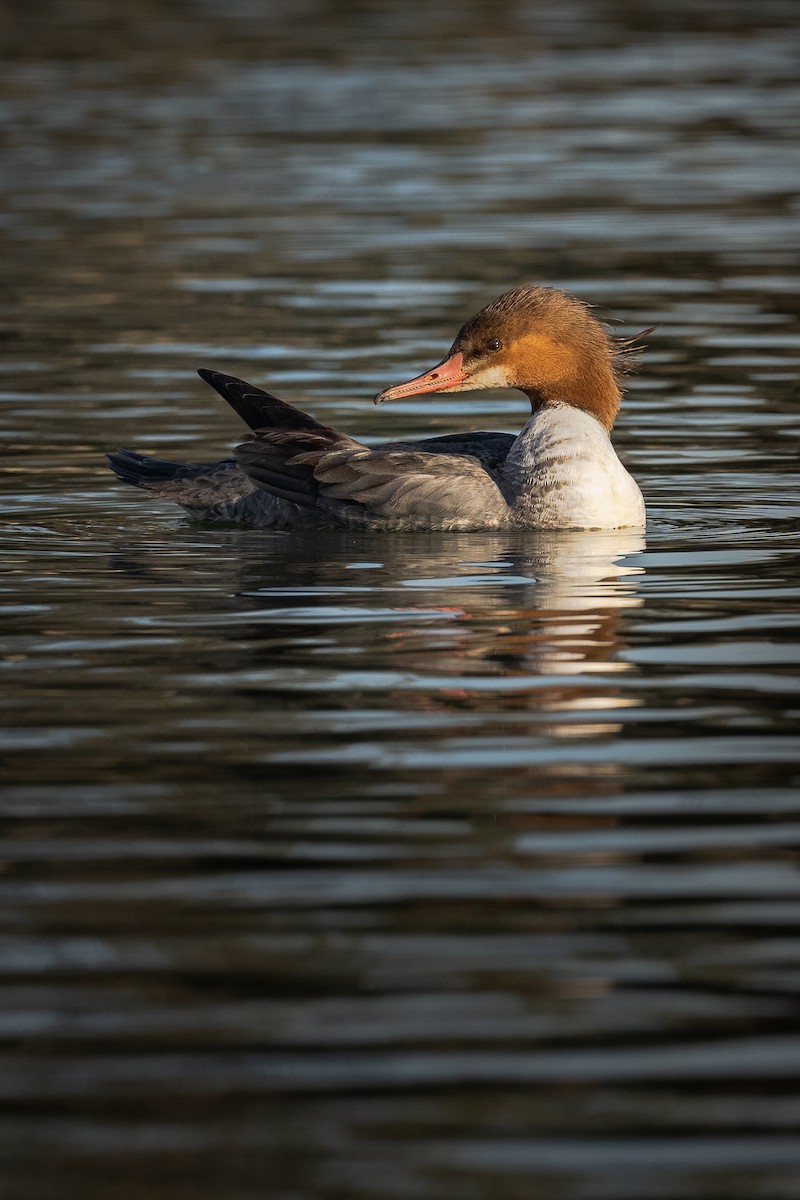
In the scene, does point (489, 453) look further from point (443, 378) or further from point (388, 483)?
point (388, 483)

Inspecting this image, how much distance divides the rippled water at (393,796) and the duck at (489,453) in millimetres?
167

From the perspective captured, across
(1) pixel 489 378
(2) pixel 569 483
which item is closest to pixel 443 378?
(1) pixel 489 378

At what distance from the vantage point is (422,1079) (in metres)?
3.83

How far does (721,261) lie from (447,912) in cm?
1349

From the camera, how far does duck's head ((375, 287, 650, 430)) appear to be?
9.61 m

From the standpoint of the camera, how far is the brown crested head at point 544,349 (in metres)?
9.61

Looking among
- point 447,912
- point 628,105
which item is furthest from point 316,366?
point 628,105

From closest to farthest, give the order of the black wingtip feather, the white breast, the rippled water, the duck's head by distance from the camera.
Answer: the rippled water < the white breast < the duck's head < the black wingtip feather

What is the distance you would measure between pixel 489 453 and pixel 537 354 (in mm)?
478

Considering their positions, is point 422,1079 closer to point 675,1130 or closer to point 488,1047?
point 488,1047

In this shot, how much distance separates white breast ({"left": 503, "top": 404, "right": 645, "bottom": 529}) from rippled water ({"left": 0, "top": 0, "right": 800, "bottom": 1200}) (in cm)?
14

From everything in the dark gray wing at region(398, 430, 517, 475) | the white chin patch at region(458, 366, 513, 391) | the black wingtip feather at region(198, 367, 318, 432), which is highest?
the white chin patch at region(458, 366, 513, 391)

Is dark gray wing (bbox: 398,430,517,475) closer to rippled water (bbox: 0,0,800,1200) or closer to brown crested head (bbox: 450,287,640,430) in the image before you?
brown crested head (bbox: 450,287,640,430)

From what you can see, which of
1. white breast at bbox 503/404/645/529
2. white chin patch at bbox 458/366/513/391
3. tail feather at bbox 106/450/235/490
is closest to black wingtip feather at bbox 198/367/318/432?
tail feather at bbox 106/450/235/490
